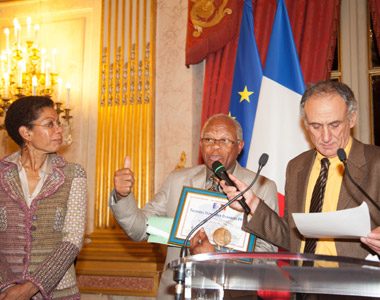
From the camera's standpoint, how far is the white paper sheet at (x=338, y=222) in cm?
154

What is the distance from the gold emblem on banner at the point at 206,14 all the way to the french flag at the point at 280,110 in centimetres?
70

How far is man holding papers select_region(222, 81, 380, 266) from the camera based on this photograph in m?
2.00

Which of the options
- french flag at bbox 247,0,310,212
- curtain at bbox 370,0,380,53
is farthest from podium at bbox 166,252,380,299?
curtain at bbox 370,0,380,53

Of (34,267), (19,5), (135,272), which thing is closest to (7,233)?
(34,267)

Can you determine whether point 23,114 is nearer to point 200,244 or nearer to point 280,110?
point 200,244

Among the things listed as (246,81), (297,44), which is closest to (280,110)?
(246,81)

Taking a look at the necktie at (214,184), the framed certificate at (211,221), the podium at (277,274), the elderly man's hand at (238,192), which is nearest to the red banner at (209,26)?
the necktie at (214,184)

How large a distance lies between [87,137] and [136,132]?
0.69 m

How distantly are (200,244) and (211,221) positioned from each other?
10.3 inches

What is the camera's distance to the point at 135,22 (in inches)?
195

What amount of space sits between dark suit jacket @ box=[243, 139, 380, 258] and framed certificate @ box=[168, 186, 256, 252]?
12 centimetres

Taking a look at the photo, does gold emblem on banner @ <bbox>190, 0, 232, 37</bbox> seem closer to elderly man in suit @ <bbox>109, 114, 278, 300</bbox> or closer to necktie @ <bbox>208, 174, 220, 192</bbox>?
elderly man in suit @ <bbox>109, 114, 278, 300</bbox>

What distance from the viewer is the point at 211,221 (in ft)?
7.41

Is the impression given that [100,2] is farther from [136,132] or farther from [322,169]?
[322,169]
